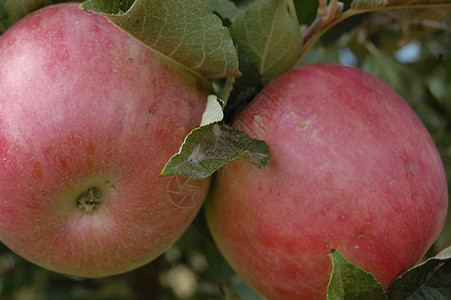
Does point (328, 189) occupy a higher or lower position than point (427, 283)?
higher

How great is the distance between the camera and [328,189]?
0.78m

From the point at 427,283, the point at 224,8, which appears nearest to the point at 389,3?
the point at 224,8

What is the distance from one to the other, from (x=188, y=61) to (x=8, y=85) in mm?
288

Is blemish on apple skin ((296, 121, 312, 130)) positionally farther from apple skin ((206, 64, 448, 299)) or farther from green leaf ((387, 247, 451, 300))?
green leaf ((387, 247, 451, 300))

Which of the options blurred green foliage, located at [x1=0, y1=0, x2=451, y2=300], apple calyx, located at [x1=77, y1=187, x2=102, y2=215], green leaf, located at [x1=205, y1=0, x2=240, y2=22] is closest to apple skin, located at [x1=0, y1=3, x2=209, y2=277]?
apple calyx, located at [x1=77, y1=187, x2=102, y2=215]

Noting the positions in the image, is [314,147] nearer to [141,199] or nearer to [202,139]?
[202,139]

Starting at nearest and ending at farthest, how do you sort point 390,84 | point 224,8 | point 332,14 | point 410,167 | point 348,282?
point 348,282 < point 410,167 < point 332,14 < point 224,8 < point 390,84

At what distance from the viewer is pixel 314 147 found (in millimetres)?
808

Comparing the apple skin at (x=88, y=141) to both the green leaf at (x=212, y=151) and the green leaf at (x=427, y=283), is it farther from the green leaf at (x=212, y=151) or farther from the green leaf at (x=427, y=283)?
the green leaf at (x=427, y=283)

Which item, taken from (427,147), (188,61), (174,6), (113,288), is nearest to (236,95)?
(188,61)

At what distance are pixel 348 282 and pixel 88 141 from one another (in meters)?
0.44

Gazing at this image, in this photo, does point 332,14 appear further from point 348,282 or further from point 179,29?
point 348,282

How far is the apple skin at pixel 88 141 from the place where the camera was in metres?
0.74

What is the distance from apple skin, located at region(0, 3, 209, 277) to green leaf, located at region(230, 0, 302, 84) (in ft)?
0.43
